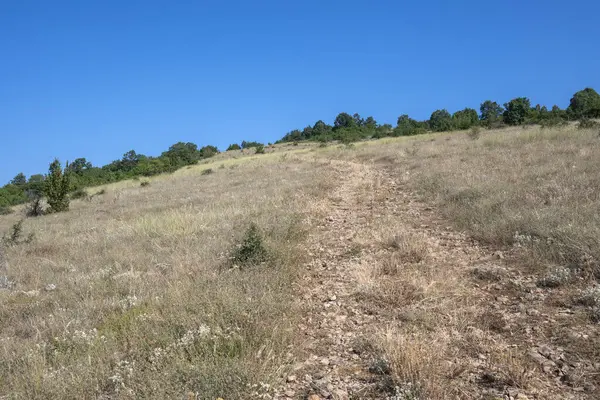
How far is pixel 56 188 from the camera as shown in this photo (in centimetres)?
2050

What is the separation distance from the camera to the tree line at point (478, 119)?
133 feet

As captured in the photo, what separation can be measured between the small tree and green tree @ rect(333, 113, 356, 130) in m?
73.3

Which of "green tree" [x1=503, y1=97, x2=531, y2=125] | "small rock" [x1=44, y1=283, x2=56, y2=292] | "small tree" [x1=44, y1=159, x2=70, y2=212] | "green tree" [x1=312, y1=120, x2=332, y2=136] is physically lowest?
"small rock" [x1=44, y1=283, x2=56, y2=292]

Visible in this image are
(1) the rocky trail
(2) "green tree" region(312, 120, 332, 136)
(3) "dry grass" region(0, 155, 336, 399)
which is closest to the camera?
(1) the rocky trail

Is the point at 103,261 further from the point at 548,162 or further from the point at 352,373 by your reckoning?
the point at 548,162

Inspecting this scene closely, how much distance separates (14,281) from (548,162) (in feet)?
41.7

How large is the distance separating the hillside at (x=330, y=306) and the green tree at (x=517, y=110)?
46.2m

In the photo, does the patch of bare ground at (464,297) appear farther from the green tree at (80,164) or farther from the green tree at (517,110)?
the green tree at (80,164)

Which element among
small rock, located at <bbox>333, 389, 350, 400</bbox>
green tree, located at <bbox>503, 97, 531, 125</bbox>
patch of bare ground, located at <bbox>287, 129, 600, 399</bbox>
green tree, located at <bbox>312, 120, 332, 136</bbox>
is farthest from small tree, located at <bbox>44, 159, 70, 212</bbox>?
green tree, located at <bbox>312, 120, 332, 136</bbox>

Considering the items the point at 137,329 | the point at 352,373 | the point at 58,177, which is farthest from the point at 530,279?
the point at 58,177

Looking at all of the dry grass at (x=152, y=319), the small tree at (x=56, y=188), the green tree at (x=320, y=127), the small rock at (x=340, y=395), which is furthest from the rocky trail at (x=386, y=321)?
the green tree at (x=320, y=127)

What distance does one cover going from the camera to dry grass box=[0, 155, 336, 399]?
3.29 m

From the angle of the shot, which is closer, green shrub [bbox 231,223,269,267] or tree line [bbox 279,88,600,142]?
green shrub [bbox 231,223,269,267]

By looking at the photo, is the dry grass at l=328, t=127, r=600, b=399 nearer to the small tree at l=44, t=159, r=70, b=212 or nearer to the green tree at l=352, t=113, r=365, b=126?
the small tree at l=44, t=159, r=70, b=212
